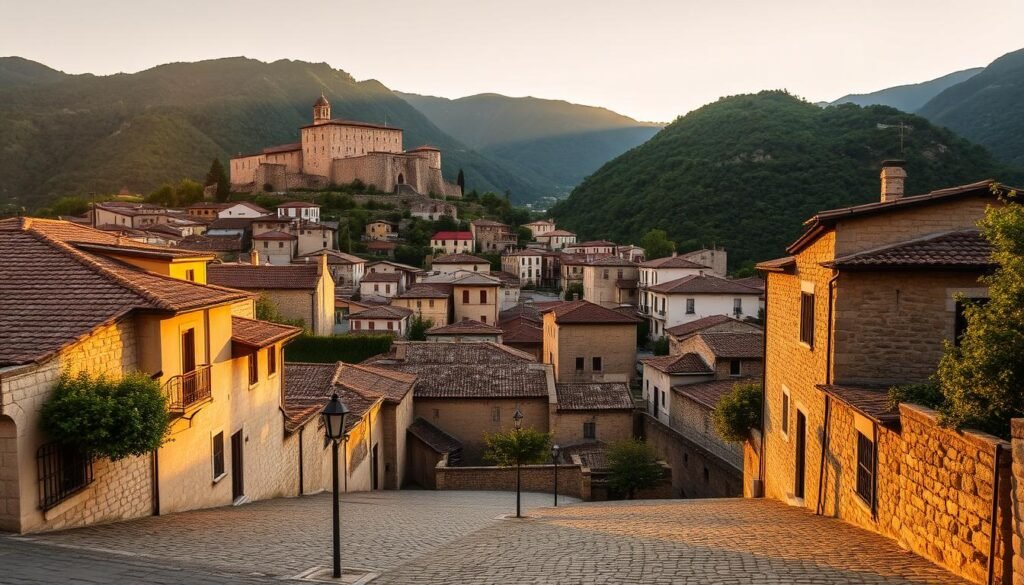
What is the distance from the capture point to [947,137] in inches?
3551

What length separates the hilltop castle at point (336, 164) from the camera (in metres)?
128

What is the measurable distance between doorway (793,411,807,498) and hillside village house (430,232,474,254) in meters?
88.6

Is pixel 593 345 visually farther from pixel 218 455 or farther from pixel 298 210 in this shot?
pixel 298 210

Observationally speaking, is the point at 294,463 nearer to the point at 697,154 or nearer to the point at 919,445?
the point at 919,445

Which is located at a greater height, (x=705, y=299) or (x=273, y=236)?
(x=273, y=236)

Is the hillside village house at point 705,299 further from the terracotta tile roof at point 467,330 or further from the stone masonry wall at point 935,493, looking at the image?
the stone masonry wall at point 935,493

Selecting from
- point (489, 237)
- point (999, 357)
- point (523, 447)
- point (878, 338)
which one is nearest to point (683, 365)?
point (523, 447)

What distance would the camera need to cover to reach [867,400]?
444 inches

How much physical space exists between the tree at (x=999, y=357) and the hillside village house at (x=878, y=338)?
2.25 feet

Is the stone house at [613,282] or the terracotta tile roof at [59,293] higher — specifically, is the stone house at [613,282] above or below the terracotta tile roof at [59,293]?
below

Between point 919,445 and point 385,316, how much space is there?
4690 cm

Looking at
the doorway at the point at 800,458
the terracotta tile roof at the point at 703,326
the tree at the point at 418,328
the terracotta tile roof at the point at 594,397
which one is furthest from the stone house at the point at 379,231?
the doorway at the point at 800,458

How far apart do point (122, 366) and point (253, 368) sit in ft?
18.2

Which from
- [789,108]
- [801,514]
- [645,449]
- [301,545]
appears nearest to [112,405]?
[301,545]
